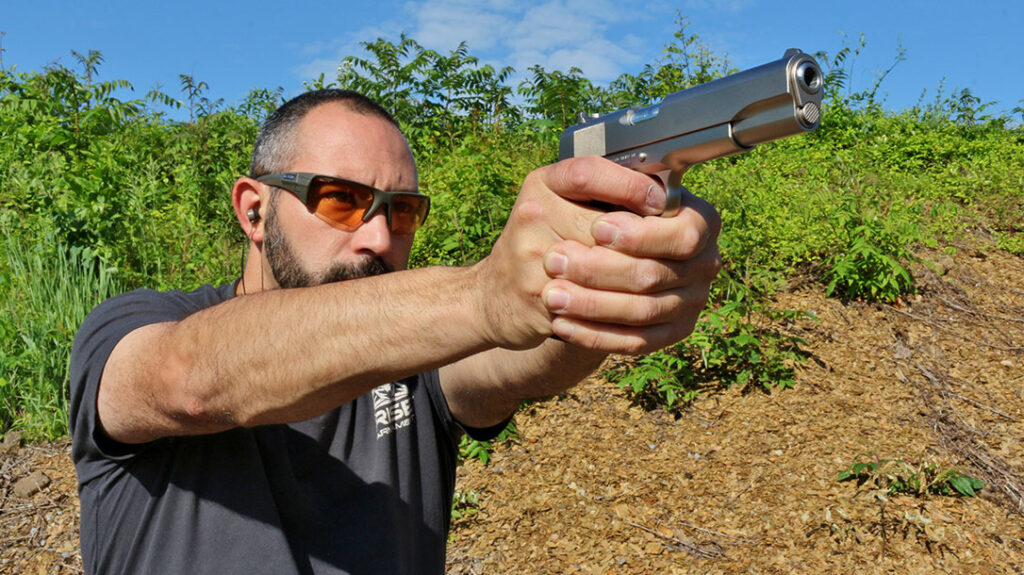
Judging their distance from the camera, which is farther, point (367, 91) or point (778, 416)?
point (367, 91)

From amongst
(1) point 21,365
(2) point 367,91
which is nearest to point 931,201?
(2) point 367,91

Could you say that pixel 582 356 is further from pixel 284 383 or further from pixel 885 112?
pixel 885 112

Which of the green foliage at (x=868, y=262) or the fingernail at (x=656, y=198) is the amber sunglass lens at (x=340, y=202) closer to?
the fingernail at (x=656, y=198)

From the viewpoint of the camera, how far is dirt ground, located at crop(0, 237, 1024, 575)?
2.99m

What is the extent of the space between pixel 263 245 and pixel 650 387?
247 centimetres

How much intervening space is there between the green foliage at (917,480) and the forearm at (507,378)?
208cm

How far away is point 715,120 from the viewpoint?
3.45 feet

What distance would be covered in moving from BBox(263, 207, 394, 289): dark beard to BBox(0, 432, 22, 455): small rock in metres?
3.07

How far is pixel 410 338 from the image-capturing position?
110cm

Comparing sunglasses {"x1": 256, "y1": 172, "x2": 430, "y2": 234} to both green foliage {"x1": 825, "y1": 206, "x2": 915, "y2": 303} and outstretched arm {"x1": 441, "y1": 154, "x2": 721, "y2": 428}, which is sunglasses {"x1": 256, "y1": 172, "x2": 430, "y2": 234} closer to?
outstretched arm {"x1": 441, "y1": 154, "x2": 721, "y2": 428}

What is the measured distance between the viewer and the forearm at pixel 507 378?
5.38 feet

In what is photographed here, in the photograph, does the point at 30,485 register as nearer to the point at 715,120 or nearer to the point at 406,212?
the point at 406,212

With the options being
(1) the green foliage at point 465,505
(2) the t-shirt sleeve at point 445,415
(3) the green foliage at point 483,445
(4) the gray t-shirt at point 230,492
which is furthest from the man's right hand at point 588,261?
(1) the green foliage at point 465,505

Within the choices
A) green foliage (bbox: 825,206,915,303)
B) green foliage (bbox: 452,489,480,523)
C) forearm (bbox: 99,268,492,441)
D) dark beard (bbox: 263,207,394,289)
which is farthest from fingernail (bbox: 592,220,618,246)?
green foliage (bbox: 825,206,915,303)
